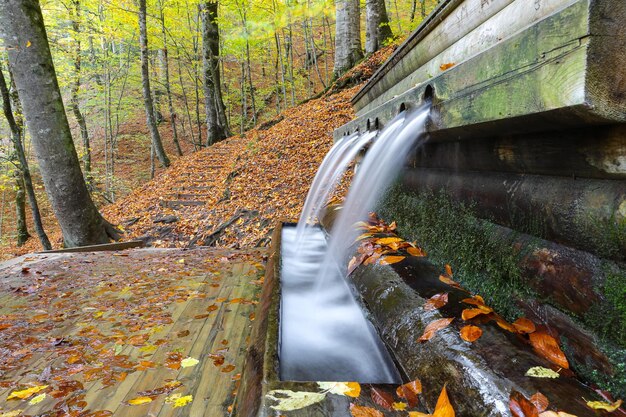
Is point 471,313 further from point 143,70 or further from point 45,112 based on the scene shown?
point 143,70

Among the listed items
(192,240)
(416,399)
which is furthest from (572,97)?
(192,240)

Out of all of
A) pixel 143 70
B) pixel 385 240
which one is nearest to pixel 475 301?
pixel 385 240

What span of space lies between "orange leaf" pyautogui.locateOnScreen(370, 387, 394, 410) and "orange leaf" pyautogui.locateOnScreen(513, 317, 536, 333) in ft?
2.11

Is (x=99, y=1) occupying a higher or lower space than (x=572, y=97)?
Result: higher

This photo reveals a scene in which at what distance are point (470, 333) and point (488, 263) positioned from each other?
0.64 meters

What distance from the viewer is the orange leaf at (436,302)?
167cm

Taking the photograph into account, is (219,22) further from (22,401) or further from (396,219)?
(22,401)

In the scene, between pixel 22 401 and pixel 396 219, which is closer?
pixel 22 401

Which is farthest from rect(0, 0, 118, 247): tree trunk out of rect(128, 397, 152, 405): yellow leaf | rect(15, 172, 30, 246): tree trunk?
rect(15, 172, 30, 246): tree trunk

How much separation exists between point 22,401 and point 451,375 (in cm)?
228

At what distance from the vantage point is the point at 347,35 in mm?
11992

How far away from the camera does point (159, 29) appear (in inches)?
635

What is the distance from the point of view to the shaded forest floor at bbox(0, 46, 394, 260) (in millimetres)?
7648

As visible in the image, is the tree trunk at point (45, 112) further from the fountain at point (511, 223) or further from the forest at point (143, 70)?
the fountain at point (511, 223)
